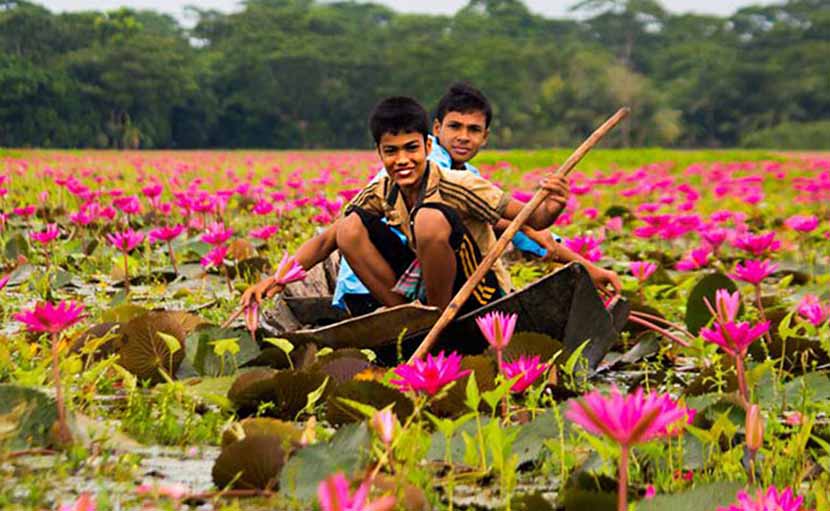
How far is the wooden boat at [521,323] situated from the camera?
2.40 meters

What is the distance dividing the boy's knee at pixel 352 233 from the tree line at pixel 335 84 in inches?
1393

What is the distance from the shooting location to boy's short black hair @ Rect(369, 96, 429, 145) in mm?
2613

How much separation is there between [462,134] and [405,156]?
965 millimetres

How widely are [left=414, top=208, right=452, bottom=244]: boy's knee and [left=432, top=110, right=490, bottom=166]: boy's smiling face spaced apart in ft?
3.43

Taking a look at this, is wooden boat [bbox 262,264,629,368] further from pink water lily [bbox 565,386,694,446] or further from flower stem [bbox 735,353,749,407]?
pink water lily [bbox 565,386,694,446]

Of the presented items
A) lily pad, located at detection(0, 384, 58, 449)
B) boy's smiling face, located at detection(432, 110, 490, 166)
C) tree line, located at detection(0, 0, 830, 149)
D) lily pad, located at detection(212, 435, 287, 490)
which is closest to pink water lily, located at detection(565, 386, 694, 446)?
lily pad, located at detection(212, 435, 287, 490)

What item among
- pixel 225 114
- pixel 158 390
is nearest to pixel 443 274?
pixel 158 390

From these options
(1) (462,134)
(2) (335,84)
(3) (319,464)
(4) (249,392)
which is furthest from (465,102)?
A: (2) (335,84)

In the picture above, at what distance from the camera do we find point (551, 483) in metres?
1.62

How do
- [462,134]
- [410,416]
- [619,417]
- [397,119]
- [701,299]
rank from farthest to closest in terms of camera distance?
[462,134], [701,299], [397,119], [410,416], [619,417]

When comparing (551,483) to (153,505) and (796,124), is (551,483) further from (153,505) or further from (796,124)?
(796,124)

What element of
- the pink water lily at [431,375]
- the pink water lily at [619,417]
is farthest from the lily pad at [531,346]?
the pink water lily at [619,417]

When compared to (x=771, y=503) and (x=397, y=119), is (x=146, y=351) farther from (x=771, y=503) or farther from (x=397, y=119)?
(x=771, y=503)

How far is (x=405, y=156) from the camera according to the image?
2.61 metres
